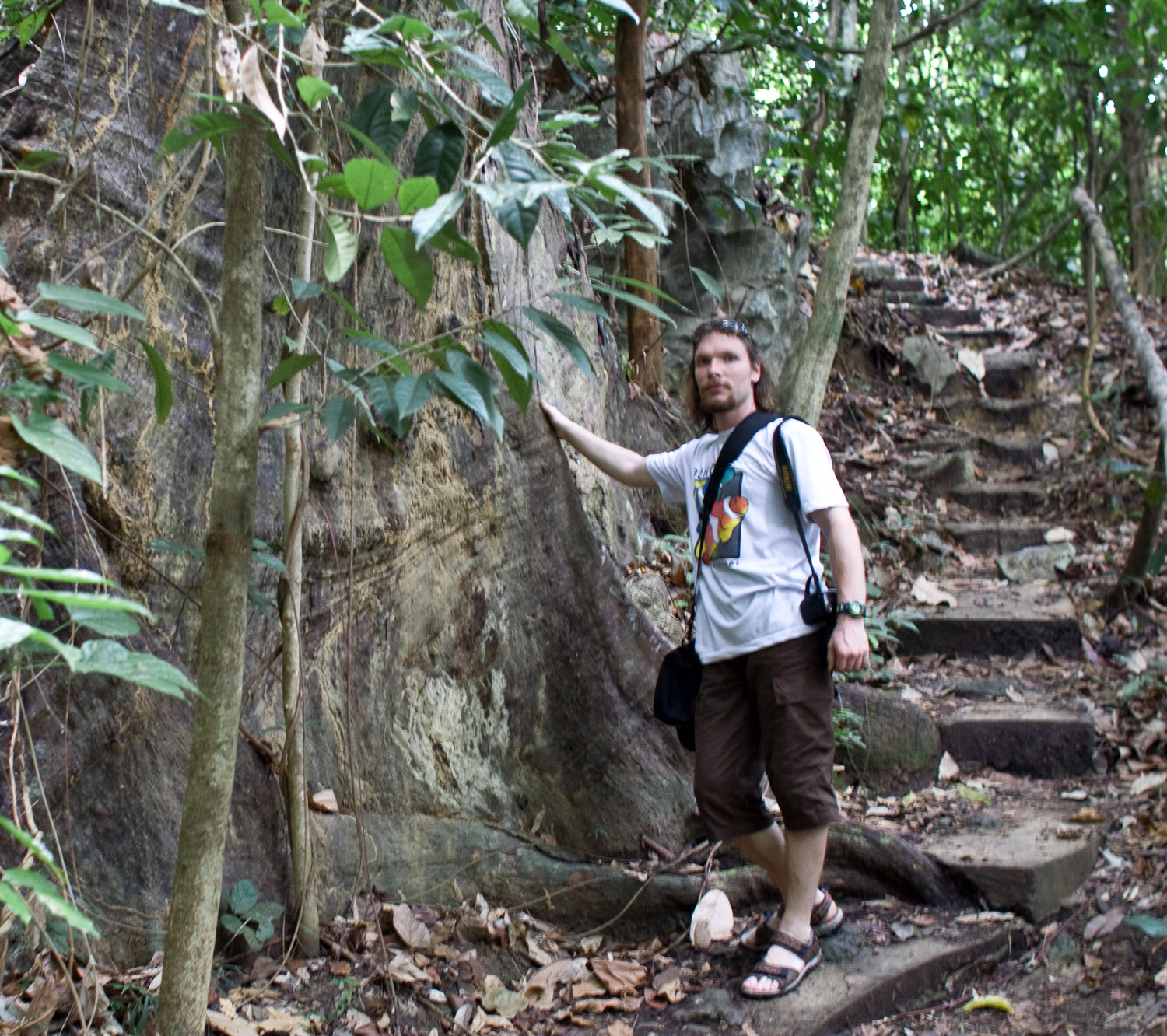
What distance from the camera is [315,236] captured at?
113 inches

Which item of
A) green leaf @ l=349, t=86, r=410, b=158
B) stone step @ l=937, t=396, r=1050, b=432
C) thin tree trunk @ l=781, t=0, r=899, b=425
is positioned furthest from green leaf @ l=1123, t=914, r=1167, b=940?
stone step @ l=937, t=396, r=1050, b=432

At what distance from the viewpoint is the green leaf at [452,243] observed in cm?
158

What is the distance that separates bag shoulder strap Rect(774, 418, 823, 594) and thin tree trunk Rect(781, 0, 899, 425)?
7.70 ft

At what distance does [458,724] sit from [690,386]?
1.37 metres

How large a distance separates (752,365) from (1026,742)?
2.42 meters

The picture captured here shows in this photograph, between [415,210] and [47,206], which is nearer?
[415,210]

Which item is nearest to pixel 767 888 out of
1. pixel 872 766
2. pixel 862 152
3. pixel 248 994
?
pixel 872 766

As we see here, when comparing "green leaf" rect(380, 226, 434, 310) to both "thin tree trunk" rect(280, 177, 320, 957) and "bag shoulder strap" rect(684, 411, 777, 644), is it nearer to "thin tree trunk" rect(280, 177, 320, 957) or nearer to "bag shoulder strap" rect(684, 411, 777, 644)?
"thin tree trunk" rect(280, 177, 320, 957)

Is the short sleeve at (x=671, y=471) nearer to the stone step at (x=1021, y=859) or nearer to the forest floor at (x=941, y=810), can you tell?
the forest floor at (x=941, y=810)

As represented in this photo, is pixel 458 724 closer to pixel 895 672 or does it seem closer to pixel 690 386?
pixel 690 386

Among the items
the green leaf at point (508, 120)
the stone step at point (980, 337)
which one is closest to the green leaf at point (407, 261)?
the green leaf at point (508, 120)

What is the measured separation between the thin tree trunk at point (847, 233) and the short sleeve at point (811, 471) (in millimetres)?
2338

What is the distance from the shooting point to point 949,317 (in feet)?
32.5

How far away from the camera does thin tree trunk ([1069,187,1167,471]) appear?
5234 millimetres
